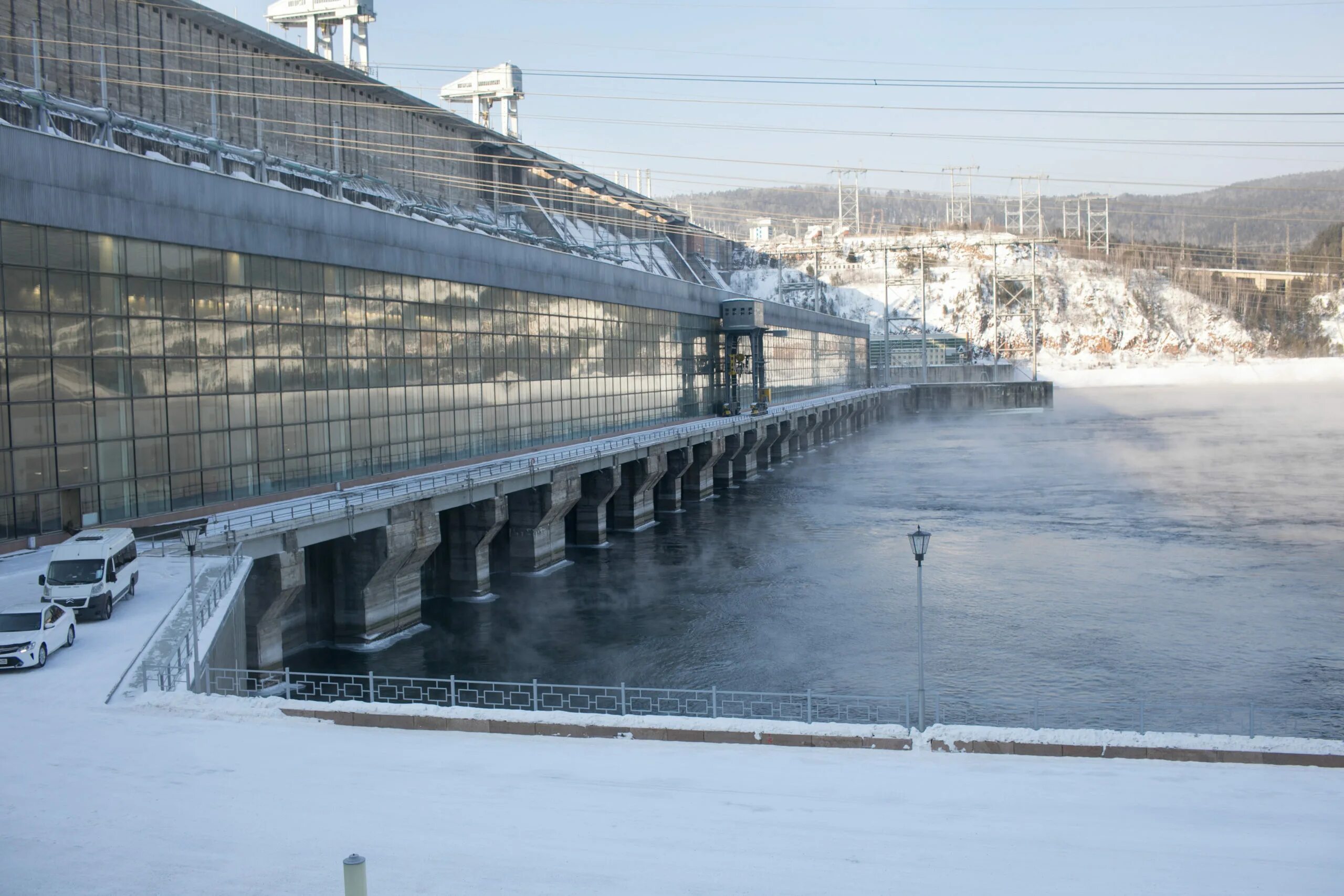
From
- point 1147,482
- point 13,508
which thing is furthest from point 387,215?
point 1147,482

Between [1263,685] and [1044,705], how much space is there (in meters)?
5.77

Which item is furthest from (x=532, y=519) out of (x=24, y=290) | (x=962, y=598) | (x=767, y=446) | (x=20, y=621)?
(x=767, y=446)

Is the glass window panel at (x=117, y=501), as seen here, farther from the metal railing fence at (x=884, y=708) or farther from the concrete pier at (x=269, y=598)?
the metal railing fence at (x=884, y=708)

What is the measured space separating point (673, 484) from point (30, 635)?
44.2 metres

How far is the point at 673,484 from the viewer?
60.1m

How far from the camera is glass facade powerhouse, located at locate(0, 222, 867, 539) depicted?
24.5m

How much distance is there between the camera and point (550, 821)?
40.8ft

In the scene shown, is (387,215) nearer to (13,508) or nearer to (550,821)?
(13,508)

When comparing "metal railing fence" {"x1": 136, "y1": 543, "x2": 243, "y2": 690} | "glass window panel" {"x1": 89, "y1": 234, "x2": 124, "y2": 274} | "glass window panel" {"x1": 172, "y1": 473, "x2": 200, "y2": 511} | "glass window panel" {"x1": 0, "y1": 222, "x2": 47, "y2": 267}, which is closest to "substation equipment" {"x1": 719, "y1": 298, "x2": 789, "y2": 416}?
"glass window panel" {"x1": 172, "y1": 473, "x2": 200, "y2": 511}

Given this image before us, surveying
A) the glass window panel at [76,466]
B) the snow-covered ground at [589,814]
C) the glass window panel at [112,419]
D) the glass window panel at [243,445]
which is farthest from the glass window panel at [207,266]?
the snow-covered ground at [589,814]

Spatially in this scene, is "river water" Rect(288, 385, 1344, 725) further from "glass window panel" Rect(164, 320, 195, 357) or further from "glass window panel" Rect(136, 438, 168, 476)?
"glass window panel" Rect(164, 320, 195, 357)

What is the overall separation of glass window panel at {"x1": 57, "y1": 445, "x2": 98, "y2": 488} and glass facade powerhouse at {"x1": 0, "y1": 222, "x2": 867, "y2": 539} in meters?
0.04

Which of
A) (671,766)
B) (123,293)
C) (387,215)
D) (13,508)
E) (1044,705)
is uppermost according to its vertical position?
(387,215)

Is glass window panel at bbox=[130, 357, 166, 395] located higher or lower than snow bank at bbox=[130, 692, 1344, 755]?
higher
